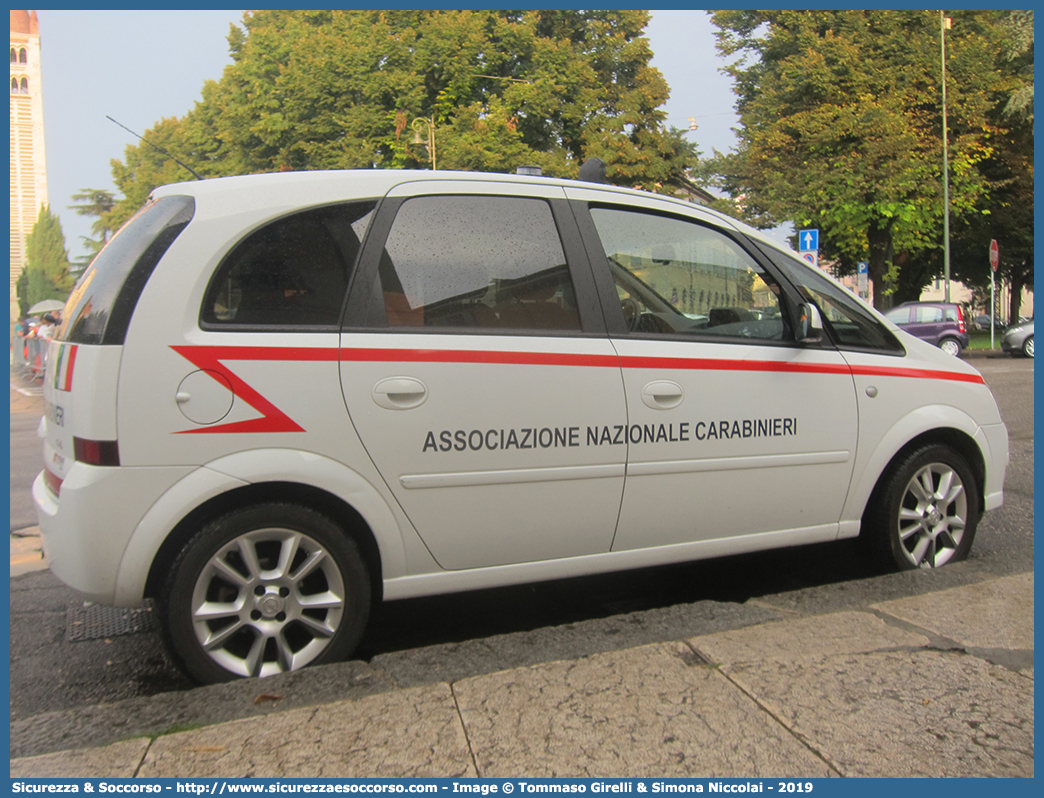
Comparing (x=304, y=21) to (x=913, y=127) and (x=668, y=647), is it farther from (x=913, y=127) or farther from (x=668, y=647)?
(x=668, y=647)

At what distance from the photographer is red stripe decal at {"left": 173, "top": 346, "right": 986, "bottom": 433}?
287 cm

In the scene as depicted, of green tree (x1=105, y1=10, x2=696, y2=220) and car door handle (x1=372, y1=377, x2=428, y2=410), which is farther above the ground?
green tree (x1=105, y1=10, x2=696, y2=220)

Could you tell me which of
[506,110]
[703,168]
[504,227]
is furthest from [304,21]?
[504,227]

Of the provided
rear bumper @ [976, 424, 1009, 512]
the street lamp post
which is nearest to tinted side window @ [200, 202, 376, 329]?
rear bumper @ [976, 424, 1009, 512]

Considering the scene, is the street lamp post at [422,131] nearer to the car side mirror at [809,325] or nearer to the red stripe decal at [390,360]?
the car side mirror at [809,325]

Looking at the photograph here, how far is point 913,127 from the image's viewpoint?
91.7 feet

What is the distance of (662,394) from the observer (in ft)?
11.3

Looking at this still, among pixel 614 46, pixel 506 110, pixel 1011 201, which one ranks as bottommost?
pixel 1011 201

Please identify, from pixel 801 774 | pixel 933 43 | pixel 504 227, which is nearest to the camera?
pixel 801 774

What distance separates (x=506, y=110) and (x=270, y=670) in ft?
96.5

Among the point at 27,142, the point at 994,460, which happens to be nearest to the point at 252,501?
the point at 994,460

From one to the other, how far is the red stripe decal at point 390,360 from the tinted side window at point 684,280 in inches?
5.6

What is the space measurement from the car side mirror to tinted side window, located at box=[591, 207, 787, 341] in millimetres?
82

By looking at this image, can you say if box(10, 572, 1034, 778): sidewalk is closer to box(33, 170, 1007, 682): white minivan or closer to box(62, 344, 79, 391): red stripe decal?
box(33, 170, 1007, 682): white minivan
